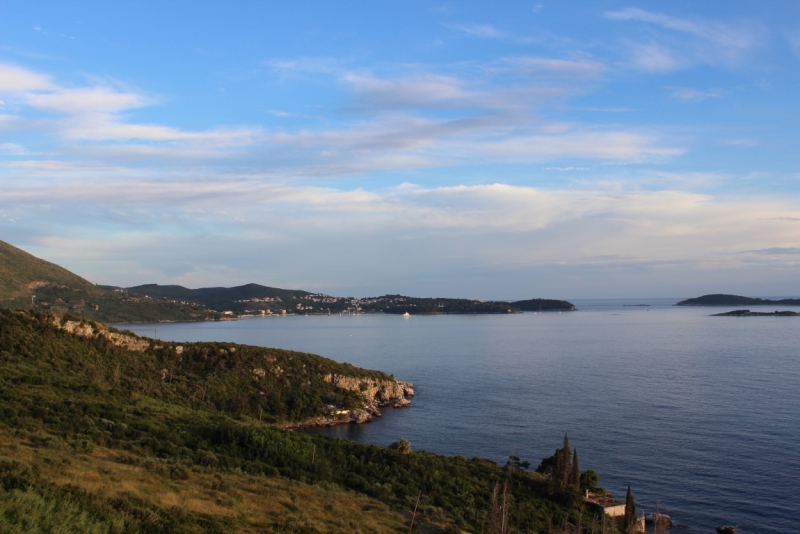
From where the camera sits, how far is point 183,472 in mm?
22156

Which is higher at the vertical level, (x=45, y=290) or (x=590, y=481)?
(x=45, y=290)

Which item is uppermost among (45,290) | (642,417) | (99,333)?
(45,290)

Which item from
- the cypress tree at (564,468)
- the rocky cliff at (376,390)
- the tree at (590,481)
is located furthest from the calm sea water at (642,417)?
the cypress tree at (564,468)

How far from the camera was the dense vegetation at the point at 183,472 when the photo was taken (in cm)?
1515

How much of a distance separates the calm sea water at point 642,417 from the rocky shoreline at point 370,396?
6.92 feet

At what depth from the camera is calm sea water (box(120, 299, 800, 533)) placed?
37.5 meters

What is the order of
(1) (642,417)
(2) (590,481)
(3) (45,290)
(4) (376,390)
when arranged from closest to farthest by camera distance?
(2) (590,481) → (1) (642,417) → (4) (376,390) → (3) (45,290)

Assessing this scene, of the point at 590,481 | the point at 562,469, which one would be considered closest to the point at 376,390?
the point at 590,481

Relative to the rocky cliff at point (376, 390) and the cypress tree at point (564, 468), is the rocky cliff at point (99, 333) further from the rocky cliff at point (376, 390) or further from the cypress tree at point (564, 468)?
the cypress tree at point (564, 468)

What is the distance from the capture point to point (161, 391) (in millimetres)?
56781

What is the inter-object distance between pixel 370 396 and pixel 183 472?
5141 centimetres


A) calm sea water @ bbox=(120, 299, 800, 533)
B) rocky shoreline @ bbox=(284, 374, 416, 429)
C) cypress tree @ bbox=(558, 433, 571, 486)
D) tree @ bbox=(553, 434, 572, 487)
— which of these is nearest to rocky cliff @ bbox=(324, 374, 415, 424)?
rocky shoreline @ bbox=(284, 374, 416, 429)

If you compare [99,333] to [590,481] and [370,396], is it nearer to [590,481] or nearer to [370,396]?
[370,396]

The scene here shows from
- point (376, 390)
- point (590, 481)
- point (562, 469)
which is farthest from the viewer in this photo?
point (376, 390)
